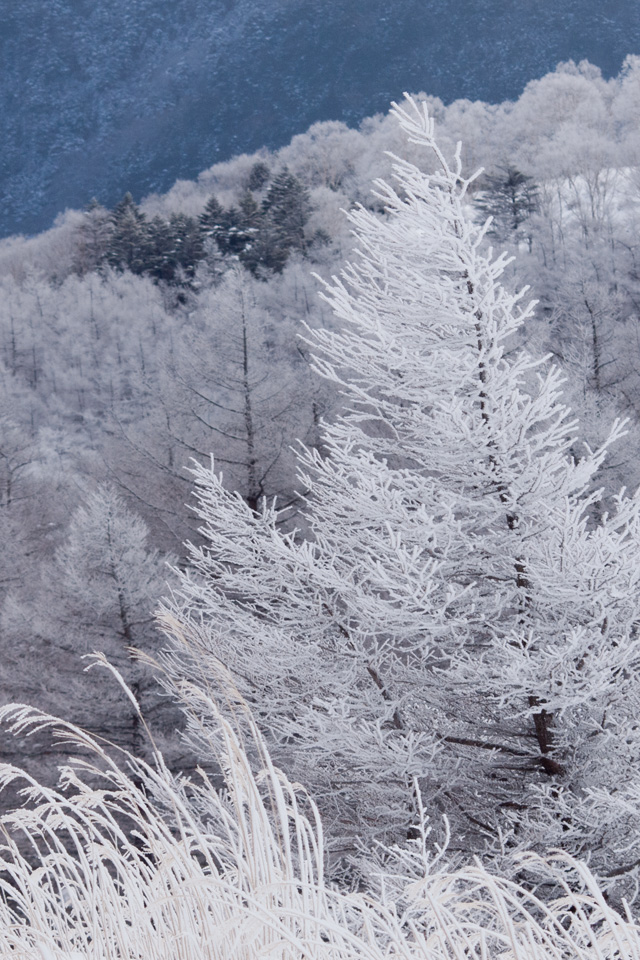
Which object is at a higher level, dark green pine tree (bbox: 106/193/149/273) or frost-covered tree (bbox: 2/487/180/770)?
dark green pine tree (bbox: 106/193/149/273)

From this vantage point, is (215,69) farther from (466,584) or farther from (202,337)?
(466,584)

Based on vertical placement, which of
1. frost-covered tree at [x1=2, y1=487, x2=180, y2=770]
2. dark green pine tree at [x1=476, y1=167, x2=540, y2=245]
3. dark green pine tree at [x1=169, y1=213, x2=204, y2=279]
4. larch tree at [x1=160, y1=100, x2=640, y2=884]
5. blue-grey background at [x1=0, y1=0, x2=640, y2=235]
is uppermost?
blue-grey background at [x1=0, y1=0, x2=640, y2=235]

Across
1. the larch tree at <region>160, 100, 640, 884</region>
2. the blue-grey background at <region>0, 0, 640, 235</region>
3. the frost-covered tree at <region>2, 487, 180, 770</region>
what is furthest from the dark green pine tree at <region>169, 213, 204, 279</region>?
the blue-grey background at <region>0, 0, 640, 235</region>

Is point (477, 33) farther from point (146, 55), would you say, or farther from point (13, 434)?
point (13, 434)

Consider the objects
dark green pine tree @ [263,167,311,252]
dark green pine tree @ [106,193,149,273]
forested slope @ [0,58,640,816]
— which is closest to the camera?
forested slope @ [0,58,640,816]

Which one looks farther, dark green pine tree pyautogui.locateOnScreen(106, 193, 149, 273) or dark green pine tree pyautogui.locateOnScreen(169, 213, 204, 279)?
dark green pine tree pyautogui.locateOnScreen(106, 193, 149, 273)

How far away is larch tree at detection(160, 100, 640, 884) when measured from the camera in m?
4.64

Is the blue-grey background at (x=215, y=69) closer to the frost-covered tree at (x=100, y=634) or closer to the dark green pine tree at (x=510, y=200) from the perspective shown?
the dark green pine tree at (x=510, y=200)

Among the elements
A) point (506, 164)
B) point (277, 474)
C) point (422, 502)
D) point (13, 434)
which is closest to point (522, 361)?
point (422, 502)

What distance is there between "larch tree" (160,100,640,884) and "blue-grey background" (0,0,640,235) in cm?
10821

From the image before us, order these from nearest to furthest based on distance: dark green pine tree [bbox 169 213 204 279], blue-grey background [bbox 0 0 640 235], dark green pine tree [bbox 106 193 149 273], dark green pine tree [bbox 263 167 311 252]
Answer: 1. dark green pine tree [bbox 263 167 311 252]
2. dark green pine tree [bbox 169 213 204 279]
3. dark green pine tree [bbox 106 193 149 273]
4. blue-grey background [bbox 0 0 640 235]

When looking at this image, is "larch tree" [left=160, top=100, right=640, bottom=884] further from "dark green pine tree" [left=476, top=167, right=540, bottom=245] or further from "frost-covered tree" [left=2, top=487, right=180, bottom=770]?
"dark green pine tree" [left=476, top=167, right=540, bottom=245]

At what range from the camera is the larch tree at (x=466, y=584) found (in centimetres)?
464

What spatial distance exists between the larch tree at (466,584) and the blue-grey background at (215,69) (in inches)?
4260
